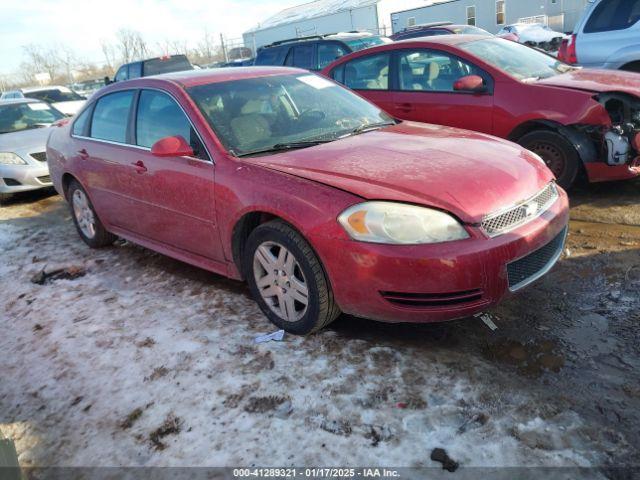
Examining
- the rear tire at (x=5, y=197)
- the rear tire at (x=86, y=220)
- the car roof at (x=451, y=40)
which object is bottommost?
the rear tire at (x=5, y=197)

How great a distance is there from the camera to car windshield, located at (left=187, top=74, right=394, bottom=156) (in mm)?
3613

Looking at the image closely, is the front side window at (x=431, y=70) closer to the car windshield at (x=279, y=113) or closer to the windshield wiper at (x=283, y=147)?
the car windshield at (x=279, y=113)

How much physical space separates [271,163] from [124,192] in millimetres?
1675

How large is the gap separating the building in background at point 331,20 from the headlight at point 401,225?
35.4 m

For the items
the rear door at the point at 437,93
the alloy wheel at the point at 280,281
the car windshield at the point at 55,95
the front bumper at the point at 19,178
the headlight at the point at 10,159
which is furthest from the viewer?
the car windshield at the point at 55,95

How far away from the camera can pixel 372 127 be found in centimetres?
399

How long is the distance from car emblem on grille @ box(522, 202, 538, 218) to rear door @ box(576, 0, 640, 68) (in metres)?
5.04

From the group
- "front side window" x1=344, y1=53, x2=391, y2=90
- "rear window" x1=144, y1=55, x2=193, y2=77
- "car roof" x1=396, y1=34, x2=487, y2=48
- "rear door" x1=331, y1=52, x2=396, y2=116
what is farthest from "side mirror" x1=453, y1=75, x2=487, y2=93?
"rear window" x1=144, y1=55, x2=193, y2=77

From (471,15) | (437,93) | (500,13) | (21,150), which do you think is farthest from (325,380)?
(471,15)

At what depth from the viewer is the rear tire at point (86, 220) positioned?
5.10m

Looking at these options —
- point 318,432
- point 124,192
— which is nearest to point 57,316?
point 124,192

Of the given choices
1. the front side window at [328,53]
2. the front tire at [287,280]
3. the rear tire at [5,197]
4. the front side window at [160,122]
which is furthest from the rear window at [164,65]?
the front tire at [287,280]

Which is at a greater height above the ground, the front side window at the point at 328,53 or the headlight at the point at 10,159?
the front side window at the point at 328,53

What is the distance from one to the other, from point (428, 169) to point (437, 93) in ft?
9.78
